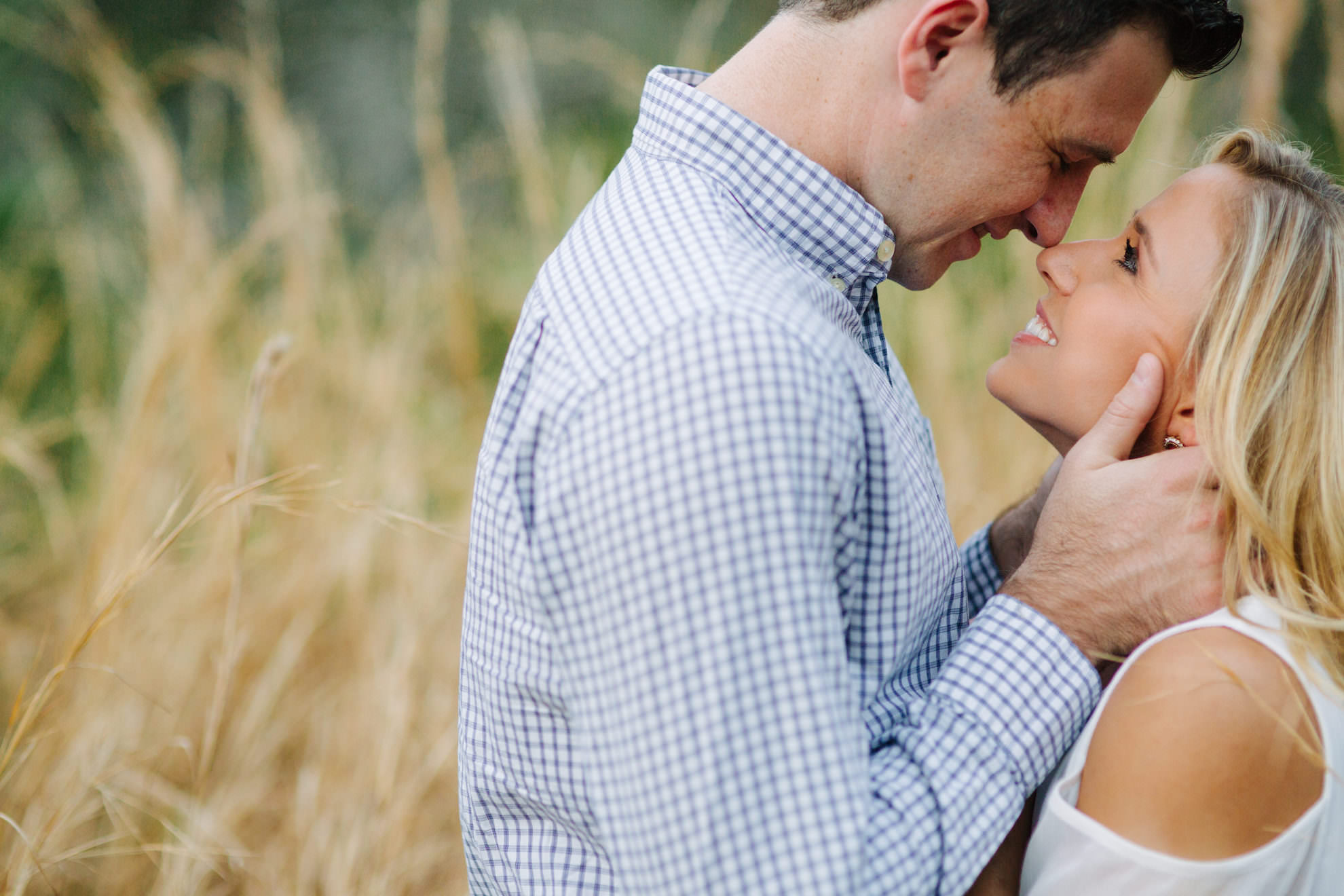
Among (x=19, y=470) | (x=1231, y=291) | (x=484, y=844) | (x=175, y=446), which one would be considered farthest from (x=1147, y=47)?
(x=19, y=470)

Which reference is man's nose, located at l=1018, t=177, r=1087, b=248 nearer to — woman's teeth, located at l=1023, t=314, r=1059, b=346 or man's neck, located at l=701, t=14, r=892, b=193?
woman's teeth, located at l=1023, t=314, r=1059, b=346

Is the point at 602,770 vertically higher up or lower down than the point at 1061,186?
lower down

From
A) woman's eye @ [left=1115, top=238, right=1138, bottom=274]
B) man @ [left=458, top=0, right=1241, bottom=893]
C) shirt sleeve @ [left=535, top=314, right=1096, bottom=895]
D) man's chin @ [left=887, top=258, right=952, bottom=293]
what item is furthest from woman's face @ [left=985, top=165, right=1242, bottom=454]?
shirt sleeve @ [left=535, top=314, right=1096, bottom=895]

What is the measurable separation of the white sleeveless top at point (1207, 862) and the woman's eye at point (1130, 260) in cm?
62

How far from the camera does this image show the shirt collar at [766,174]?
1.45 metres

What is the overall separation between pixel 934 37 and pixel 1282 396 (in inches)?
29.4

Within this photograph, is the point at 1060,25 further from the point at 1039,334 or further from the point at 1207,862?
the point at 1207,862

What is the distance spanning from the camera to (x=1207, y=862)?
132 centimetres

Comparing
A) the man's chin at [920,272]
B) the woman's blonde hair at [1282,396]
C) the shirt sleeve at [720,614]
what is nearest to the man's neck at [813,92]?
the man's chin at [920,272]

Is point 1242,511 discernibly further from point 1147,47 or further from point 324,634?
point 324,634

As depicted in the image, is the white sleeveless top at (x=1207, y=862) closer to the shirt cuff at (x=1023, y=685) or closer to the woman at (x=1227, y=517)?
the woman at (x=1227, y=517)

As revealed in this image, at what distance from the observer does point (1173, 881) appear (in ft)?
4.33

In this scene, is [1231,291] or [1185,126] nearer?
[1231,291]

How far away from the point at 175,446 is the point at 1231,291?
272 centimetres
